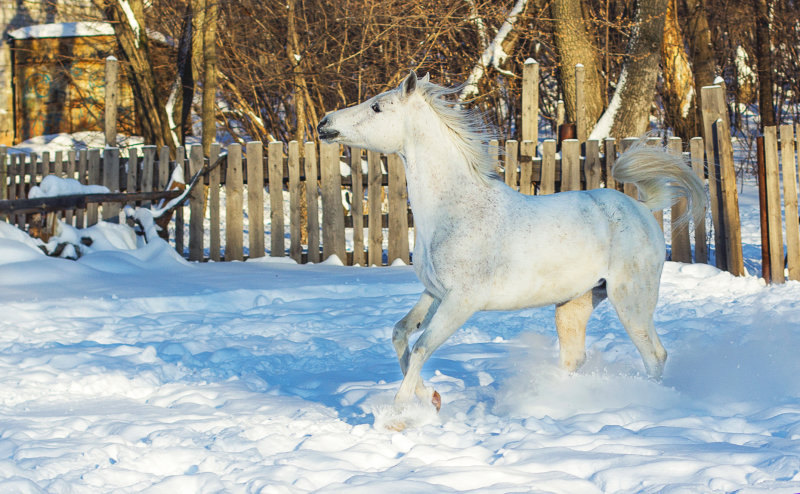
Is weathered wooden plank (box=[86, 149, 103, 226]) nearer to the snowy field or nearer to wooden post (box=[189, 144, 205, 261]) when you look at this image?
wooden post (box=[189, 144, 205, 261])

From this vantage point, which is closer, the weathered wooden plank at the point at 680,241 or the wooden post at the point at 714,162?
the wooden post at the point at 714,162

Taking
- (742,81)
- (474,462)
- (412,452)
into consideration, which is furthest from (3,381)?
(742,81)

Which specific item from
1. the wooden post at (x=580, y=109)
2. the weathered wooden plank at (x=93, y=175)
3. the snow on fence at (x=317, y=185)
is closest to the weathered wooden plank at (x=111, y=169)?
the snow on fence at (x=317, y=185)

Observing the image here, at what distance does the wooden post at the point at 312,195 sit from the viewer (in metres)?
9.52

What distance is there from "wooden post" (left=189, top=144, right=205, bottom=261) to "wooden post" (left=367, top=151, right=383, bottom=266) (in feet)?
6.90

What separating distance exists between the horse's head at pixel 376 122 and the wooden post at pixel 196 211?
19.9 feet

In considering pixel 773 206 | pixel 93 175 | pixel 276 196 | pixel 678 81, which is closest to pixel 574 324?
pixel 773 206

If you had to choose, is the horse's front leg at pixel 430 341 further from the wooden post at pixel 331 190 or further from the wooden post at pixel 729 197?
the wooden post at pixel 331 190

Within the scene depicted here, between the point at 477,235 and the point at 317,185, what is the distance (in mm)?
5809

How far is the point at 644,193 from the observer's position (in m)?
4.88

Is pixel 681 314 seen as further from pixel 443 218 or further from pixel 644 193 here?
pixel 443 218

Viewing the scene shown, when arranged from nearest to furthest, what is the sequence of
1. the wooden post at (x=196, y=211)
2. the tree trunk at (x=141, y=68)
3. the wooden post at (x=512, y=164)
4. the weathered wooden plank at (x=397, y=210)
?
the wooden post at (x=512, y=164) < the weathered wooden plank at (x=397, y=210) < the wooden post at (x=196, y=211) < the tree trunk at (x=141, y=68)

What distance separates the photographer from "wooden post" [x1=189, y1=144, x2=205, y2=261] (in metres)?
9.88

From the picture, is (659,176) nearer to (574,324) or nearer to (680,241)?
(574,324)
